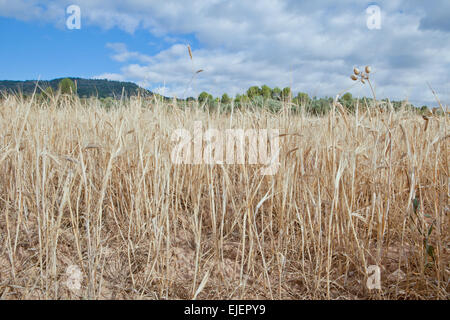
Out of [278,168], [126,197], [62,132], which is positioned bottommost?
[126,197]

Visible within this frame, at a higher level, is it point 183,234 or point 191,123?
point 191,123

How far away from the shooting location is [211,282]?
126 cm

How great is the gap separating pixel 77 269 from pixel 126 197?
0.51 m

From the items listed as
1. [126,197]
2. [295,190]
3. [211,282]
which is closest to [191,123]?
[126,197]

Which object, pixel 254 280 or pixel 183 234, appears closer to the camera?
pixel 254 280

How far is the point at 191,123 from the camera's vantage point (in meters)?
1.92
